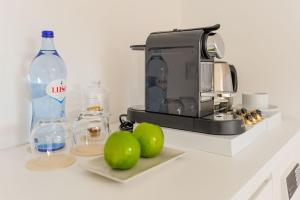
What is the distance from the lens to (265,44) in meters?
1.22

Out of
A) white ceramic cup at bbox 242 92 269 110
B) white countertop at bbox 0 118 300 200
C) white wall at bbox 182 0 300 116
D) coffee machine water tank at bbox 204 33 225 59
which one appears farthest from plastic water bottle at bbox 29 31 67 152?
white wall at bbox 182 0 300 116

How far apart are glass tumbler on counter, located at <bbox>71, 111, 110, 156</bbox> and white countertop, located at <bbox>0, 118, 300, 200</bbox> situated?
167 mm

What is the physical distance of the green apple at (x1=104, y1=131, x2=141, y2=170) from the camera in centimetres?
52

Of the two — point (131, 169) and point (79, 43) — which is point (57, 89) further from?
point (131, 169)

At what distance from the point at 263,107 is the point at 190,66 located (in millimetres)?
434

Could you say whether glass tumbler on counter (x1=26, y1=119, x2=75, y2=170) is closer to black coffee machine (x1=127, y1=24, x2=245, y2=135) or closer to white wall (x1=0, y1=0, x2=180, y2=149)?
white wall (x1=0, y1=0, x2=180, y2=149)

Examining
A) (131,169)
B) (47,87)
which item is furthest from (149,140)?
(47,87)

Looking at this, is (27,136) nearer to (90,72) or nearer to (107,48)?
(90,72)

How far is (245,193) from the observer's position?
0.50 m

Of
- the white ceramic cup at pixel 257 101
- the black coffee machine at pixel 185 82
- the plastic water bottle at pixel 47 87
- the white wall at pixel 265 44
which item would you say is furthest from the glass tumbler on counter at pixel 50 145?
the white wall at pixel 265 44

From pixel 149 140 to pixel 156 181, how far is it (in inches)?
4.2

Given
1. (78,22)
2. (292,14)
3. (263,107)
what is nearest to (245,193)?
(263,107)

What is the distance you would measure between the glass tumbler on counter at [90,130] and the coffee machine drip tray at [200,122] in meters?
0.11

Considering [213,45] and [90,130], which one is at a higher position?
[213,45]
